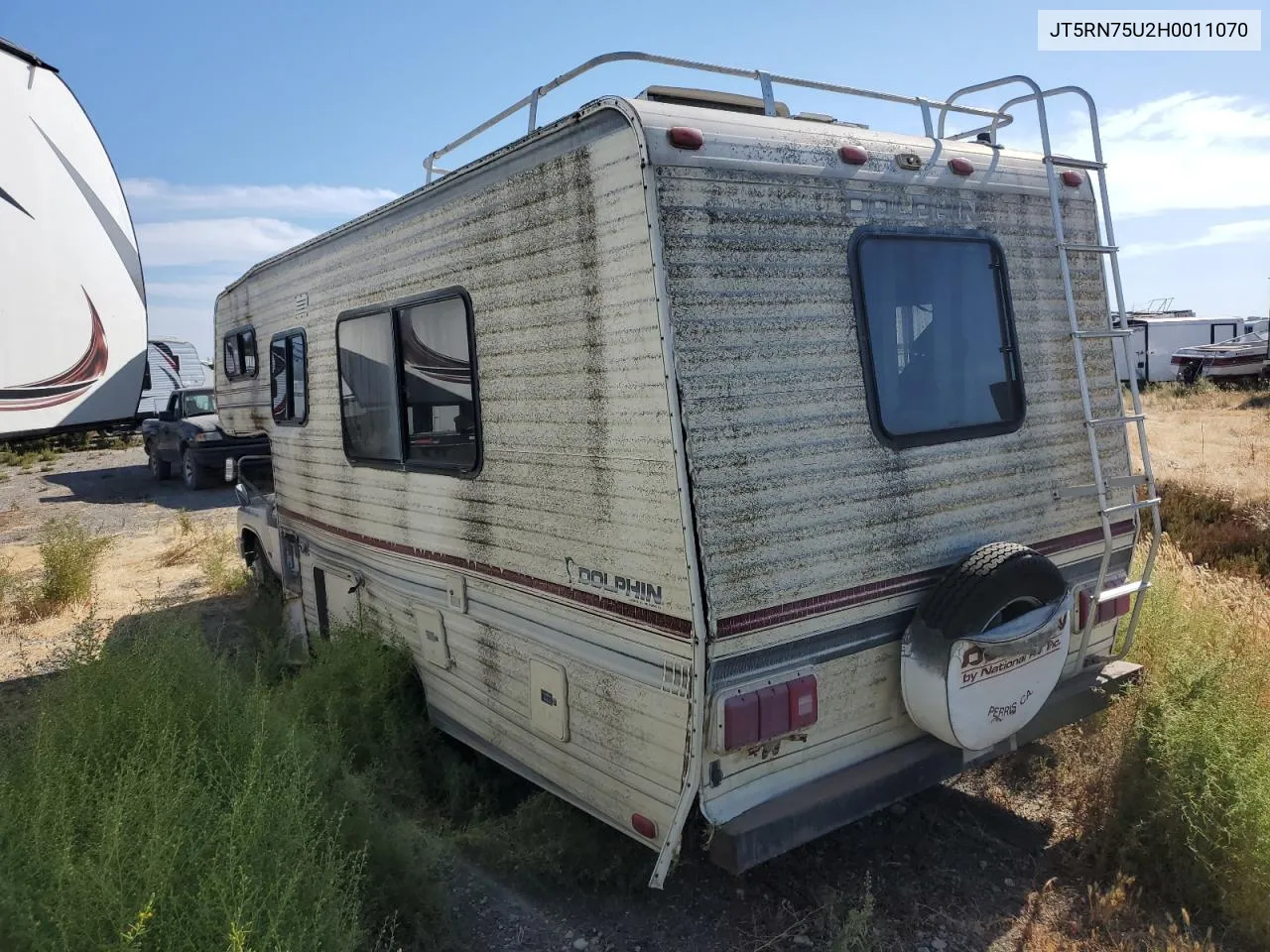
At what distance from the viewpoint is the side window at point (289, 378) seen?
17.6 ft

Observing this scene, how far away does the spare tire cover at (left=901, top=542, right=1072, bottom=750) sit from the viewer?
3102mm

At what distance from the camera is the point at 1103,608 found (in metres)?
3.90

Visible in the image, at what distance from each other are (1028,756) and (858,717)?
5.37ft

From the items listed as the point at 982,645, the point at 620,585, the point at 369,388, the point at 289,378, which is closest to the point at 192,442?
the point at 289,378

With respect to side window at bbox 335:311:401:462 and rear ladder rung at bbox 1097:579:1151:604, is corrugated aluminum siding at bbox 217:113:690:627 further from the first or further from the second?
rear ladder rung at bbox 1097:579:1151:604

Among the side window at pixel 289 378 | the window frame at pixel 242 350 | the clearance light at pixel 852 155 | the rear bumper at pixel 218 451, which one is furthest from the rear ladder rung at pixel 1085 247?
the rear bumper at pixel 218 451

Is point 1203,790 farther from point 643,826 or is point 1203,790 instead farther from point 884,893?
point 643,826

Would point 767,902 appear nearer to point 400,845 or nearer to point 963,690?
point 963,690

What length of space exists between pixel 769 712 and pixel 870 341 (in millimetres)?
1306

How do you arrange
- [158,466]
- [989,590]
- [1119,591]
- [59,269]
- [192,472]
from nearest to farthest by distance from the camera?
[989,590], [1119,591], [59,269], [192,472], [158,466]

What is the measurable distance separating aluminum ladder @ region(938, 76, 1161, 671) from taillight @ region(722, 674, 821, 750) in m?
1.50

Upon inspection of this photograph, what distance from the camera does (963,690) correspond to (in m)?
3.16

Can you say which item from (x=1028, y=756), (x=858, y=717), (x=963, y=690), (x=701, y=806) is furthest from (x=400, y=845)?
(x=1028, y=756)

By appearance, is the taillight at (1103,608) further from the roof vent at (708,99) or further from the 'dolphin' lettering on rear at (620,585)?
the roof vent at (708,99)
